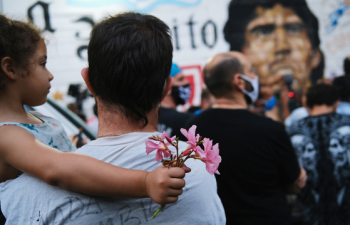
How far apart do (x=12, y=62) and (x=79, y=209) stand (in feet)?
2.30

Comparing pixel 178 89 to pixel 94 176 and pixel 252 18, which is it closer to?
pixel 94 176

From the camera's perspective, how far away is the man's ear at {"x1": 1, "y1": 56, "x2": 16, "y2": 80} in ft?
4.00

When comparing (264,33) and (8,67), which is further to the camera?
(264,33)

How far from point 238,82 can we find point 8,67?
4.91ft

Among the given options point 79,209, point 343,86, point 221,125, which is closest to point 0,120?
point 79,209

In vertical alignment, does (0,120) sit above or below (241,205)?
above

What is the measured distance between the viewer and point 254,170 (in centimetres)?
192

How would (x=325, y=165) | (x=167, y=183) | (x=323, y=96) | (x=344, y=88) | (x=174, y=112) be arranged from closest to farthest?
(x=167, y=183)
(x=174, y=112)
(x=325, y=165)
(x=323, y=96)
(x=344, y=88)

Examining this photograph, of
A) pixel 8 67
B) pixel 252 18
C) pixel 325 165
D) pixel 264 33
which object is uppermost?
pixel 252 18

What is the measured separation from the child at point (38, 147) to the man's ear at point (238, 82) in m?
1.25

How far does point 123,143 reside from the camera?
937mm

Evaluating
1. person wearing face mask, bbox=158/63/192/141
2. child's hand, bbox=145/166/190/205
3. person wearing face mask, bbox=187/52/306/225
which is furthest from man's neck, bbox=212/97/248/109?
child's hand, bbox=145/166/190/205

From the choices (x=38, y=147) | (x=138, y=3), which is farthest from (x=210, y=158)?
(x=138, y=3)

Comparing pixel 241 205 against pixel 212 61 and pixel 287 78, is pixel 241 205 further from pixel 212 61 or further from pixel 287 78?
pixel 287 78
